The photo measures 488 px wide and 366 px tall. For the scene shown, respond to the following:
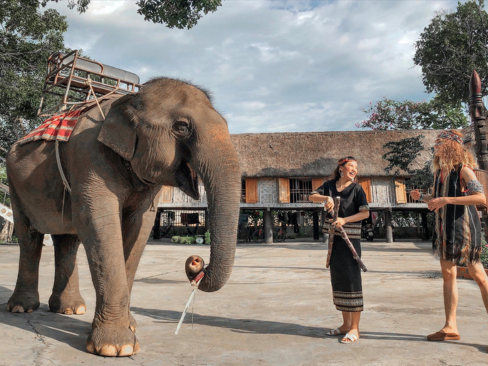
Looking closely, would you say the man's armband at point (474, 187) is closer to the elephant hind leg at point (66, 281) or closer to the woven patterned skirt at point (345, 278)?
the woven patterned skirt at point (345, 278)

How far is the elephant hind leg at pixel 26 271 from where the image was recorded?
4.21 m

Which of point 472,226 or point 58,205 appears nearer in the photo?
point 472,226

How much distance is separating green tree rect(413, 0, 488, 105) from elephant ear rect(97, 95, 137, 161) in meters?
16.9

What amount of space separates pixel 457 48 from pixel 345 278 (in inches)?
665

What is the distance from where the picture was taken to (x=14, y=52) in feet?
46.8

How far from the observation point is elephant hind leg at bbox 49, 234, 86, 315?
4.31 metres

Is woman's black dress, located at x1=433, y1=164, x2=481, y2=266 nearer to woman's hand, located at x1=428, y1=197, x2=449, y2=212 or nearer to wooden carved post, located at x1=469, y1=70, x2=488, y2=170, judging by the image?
woman's hand, located at x1=428, y1=197, x2=449, y2=212

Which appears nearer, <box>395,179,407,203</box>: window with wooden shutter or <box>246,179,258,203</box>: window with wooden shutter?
<box>395,179,407,203</box>: window with wooden shutter

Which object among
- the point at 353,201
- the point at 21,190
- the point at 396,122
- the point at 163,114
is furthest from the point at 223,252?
the point at 396,122

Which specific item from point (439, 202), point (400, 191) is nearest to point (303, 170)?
point (400, 191)

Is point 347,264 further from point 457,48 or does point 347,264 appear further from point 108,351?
point 457,48

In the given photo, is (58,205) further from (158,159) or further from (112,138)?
(158,159)

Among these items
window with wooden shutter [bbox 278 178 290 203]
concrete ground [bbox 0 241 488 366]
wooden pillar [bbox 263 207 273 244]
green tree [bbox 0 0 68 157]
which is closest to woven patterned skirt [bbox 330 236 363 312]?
concrete ground [bbox 0 241 488 366]

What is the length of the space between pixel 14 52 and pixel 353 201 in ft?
47.5
